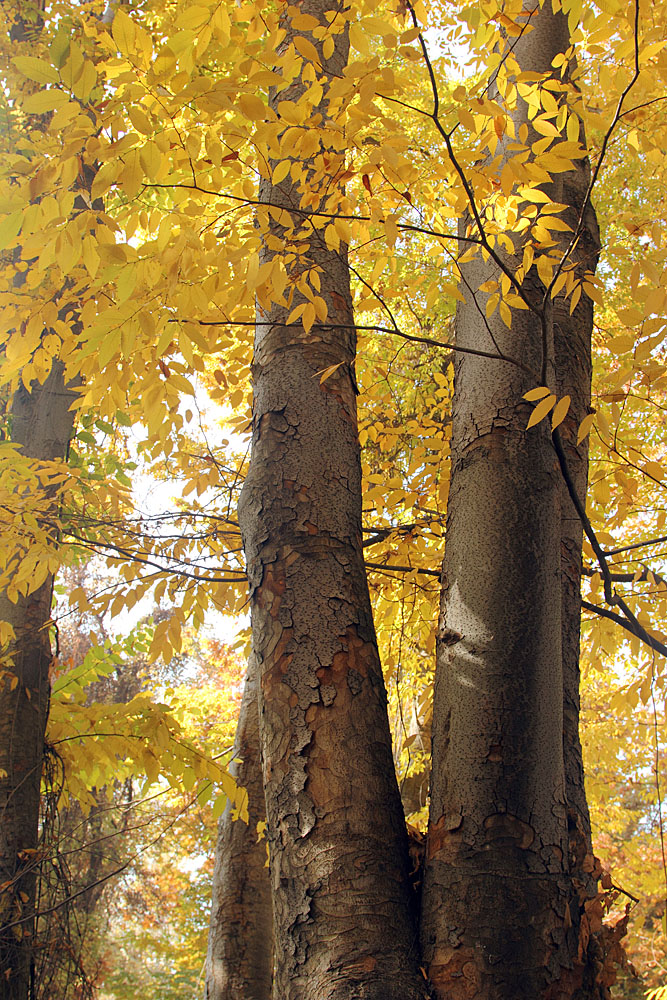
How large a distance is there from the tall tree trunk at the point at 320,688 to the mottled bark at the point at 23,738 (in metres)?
1.58

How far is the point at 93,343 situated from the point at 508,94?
1.17m

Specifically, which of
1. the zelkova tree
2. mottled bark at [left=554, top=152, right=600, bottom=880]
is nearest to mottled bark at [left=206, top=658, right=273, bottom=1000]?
the zelkova tree

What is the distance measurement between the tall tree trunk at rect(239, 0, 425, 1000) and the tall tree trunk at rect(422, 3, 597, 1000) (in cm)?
12

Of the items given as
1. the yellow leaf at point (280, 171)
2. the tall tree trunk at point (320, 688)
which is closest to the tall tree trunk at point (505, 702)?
the tall tree trunk at point (320, 688)

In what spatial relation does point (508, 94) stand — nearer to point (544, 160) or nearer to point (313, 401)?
point (544, 160)

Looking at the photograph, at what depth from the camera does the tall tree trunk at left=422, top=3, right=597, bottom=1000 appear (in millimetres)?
1274

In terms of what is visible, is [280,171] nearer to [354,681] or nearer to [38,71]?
[38,71]

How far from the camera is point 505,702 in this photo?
1.43m

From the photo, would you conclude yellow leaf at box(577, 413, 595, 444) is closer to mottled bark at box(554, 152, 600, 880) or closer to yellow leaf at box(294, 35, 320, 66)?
mottled bark at box(554, 152, 600, 880)

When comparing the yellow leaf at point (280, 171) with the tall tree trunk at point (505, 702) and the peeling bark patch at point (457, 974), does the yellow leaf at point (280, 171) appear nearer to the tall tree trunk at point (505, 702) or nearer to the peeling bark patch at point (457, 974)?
the tall tree trunk at point (505, 702)

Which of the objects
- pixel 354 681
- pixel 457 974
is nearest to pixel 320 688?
pixel 354 681

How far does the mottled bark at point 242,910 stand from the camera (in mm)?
3006

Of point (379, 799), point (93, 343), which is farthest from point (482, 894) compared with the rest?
point (93, 343)

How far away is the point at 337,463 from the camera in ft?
5.83
